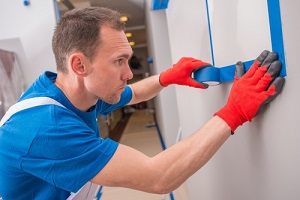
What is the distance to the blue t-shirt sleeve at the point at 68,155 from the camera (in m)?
0.92

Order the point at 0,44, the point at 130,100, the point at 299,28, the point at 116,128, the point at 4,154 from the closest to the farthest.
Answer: the point at 299,28
the point at 4,154
the point at 130,100
the point at 0,44
the point at 116,128

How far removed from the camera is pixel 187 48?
187cm

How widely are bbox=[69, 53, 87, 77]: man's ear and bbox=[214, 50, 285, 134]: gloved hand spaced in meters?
0.55

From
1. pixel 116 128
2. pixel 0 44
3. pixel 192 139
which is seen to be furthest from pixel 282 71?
pixel 116 128

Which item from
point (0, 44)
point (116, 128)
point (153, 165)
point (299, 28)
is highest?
point (0, 44)

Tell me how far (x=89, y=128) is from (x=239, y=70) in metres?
0.59

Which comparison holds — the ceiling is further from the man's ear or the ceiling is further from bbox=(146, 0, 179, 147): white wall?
the man's ear

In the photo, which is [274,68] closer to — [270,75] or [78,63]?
[270,75]

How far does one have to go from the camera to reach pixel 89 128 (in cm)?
104

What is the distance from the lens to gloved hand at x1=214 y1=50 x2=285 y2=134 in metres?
0.79

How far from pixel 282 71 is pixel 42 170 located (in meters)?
0.83

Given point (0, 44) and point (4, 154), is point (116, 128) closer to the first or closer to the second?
point (0, 44)

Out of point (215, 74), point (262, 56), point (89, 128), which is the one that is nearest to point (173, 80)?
point (215, 74)

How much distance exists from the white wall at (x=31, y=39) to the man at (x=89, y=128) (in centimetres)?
254
